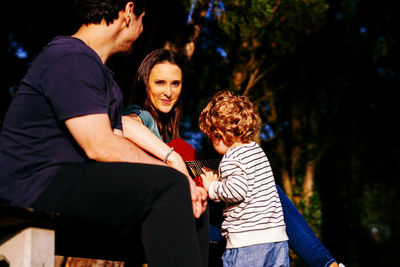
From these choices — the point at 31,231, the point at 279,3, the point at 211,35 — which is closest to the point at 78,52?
the point at 31,231

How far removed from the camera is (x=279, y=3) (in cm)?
635

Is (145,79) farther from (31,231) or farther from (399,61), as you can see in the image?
(399,61)

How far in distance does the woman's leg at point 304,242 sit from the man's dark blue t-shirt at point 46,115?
1.75 metres

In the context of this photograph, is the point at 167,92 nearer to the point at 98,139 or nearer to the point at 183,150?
the point at 183,150

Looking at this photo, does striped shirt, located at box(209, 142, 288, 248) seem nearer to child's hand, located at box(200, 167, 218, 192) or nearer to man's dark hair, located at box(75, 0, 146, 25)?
child's hand, located at box(200, 167, 218, 192)

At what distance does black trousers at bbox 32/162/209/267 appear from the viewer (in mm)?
1536

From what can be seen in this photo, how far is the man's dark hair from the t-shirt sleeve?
0.43 m

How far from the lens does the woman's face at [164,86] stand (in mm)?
3299

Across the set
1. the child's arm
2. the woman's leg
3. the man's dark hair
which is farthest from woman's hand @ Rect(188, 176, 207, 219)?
the woman's leg

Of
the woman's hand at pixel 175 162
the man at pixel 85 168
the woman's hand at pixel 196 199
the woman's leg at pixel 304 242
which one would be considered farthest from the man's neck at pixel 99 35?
the woman's leg at pixel 304 242

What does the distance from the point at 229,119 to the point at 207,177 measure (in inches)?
16.1

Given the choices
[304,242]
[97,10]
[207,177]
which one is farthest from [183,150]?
[97,10]

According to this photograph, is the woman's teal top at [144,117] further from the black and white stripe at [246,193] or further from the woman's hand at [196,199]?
the woman's hand at [196,199]

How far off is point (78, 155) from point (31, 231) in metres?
0.36
